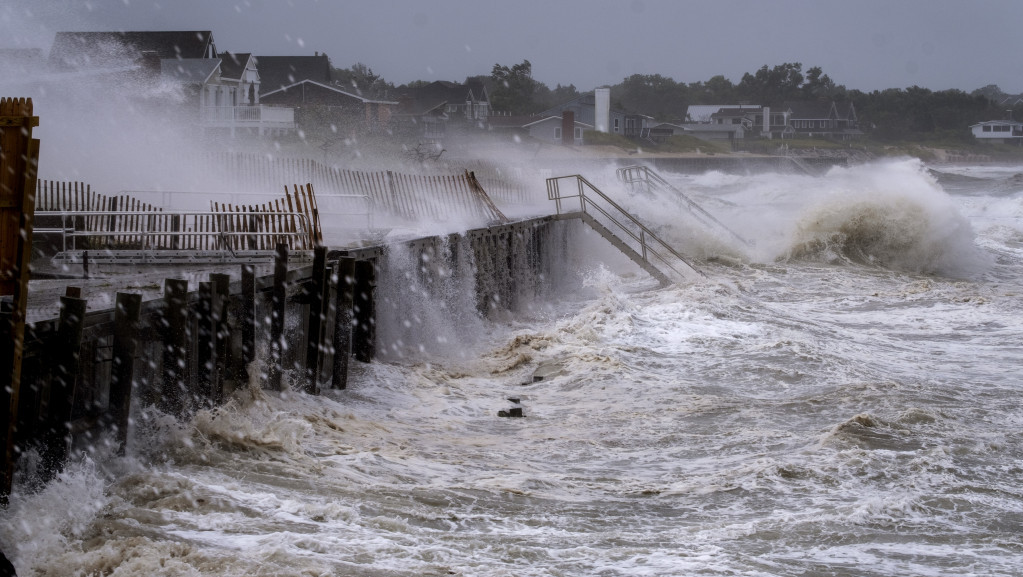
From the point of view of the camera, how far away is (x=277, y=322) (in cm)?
1184

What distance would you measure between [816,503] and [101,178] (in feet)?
83.0

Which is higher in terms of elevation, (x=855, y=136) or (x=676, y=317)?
(x=855, y=136)

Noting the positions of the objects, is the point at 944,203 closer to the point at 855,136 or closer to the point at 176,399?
the point at 176,399

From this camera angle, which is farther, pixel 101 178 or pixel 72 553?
pixel 101 178

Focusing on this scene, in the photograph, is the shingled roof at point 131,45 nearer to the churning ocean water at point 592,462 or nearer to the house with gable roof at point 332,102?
the house with gable roof at point 332,102

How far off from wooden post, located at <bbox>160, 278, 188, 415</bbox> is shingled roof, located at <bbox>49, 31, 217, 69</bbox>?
43.5 meters

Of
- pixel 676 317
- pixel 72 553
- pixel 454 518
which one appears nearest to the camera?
pixel 72 553

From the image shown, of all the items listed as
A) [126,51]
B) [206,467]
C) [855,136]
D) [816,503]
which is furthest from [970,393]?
[855,136]

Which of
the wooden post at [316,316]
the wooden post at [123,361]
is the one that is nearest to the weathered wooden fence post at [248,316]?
the wooden post at [316,316]

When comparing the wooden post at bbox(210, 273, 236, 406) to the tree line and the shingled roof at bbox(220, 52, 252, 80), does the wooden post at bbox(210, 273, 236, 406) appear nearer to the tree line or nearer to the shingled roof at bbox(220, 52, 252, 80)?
the shingled roof at bbox(220, 52, 252, 80)

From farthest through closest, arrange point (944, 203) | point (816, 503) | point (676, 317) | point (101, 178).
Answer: point (944, 203) < point (101, 178) < point (676, 317) < point (816, 503)

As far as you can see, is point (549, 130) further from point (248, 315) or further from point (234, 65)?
point (248, 315)

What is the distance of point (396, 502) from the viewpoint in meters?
8.62

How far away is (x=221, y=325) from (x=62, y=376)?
101 inches
